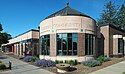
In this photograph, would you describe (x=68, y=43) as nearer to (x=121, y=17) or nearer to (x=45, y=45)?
(x=45, y=45)

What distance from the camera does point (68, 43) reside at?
86.6 feet

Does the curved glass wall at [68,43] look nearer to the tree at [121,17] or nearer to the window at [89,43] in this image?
the window at [89,43]

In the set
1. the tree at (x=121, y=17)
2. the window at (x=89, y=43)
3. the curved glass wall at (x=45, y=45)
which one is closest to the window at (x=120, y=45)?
the window at (x=89, y=43)

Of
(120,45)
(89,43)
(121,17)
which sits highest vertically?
(121,17)

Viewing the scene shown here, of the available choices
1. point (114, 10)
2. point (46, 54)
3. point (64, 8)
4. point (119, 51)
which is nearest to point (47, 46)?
point (46, 54)

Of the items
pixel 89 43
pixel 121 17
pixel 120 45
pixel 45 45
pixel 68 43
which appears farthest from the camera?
pixel 121 17

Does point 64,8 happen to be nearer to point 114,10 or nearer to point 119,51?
point 119,51

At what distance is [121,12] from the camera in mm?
79000

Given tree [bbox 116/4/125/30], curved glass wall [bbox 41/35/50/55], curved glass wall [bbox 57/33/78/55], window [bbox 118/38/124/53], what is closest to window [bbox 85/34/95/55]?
curved glass wall [bbox 57/33/78/55]

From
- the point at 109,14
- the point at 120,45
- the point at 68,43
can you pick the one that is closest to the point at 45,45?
the point at 68,43

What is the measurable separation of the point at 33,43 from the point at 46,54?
11071mm

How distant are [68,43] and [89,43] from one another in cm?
277

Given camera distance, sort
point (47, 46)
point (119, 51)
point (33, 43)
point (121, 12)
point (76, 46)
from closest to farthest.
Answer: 1. point (76, 46)
2. point (47, 46)
3. point (119, 51)
4. point (33, 43)
5. point (121, 12)

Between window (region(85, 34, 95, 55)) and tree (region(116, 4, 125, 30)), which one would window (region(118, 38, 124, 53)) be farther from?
tree (region(116, 4, 125, 30))
